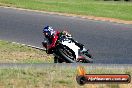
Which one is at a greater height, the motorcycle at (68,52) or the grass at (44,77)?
the grass at (44,77)

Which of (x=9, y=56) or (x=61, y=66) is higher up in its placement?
(x=61, y=66)

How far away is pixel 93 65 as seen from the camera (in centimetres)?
1388

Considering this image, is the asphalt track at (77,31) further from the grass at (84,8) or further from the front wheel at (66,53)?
the front wheel at (66,53)

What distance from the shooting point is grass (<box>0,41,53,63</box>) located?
18.2m

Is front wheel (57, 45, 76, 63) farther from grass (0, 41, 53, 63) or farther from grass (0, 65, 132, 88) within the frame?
grass (0, 65, 132, 88)

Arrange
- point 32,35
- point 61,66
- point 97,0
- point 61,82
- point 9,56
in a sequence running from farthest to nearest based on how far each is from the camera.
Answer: point 97,0 → point 32,35 → point 9,56 → point 61,66 → point 61,82

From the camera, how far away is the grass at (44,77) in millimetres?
11461

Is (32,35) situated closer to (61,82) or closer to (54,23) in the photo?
(54,23)

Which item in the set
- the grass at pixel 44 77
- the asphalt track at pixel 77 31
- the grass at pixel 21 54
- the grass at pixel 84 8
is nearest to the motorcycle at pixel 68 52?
the grass at pixel 21 54

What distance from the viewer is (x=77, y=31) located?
2584 centimetres

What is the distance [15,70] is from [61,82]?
4.72 feet

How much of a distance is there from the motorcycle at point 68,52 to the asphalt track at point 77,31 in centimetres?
375

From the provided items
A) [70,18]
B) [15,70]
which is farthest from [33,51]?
[70,18]

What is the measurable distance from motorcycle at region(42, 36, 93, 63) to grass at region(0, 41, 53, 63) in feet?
5.70
